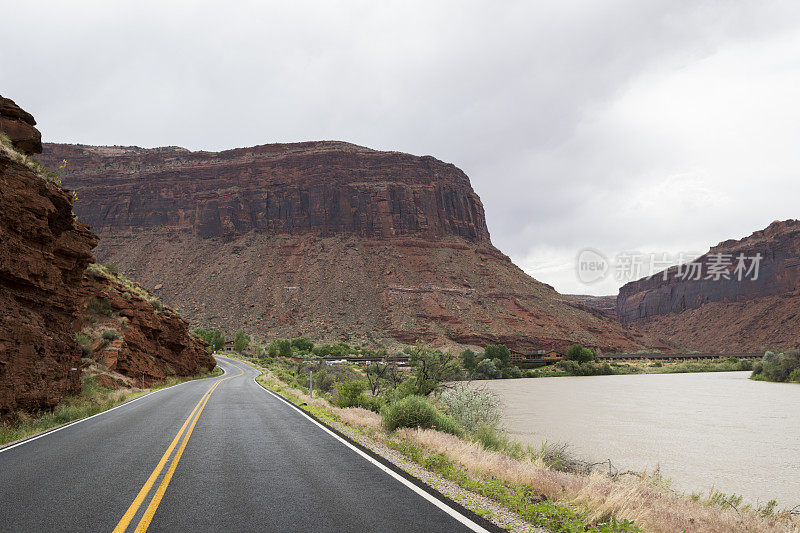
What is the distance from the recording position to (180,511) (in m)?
5.20

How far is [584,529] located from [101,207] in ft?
457

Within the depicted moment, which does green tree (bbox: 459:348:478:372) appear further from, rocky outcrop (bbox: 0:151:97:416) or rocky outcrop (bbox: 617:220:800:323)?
rocky outcrop (bbox: 617:220:800:323)

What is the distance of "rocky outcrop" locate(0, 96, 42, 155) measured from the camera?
46.8 ft

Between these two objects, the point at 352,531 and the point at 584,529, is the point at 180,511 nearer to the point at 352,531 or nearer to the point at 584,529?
the point at 352,531

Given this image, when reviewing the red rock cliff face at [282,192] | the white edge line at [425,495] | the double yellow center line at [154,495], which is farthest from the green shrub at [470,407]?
the red rock cliff face at [282,192]

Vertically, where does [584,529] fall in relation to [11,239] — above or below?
below

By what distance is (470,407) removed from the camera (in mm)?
16641

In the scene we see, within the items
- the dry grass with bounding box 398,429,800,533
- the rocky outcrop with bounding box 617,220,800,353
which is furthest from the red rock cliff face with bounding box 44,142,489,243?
the dry grass with bounding box 398,429,800,533

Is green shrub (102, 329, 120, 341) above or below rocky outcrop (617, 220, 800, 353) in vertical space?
below

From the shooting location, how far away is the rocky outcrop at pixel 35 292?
39.7 feet

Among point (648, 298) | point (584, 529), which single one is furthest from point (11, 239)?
point (648, 298)

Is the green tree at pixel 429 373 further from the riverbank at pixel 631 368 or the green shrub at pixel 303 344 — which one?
the green shrub at pixel 303 344

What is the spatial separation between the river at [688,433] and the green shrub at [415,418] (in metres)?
6.86

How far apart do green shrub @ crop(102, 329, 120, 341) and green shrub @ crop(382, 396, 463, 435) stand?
19.5 metres
